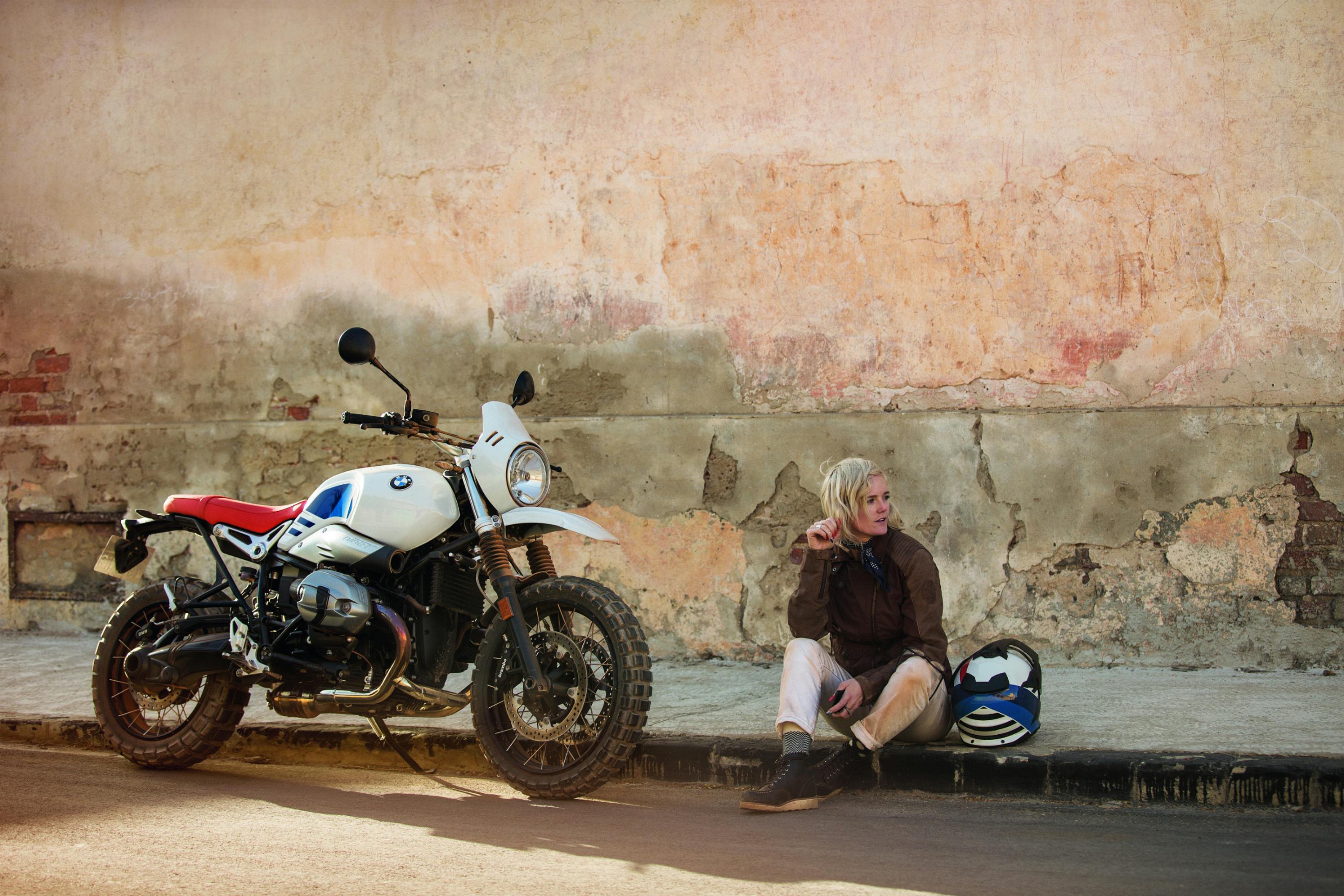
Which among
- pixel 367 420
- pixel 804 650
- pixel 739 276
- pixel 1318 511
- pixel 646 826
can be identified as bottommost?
pixel 646 826

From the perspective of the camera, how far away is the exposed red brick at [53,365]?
7582 mm

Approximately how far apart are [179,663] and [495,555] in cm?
137

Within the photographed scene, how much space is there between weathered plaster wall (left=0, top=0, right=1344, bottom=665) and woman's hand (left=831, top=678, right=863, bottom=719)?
233 centimetres

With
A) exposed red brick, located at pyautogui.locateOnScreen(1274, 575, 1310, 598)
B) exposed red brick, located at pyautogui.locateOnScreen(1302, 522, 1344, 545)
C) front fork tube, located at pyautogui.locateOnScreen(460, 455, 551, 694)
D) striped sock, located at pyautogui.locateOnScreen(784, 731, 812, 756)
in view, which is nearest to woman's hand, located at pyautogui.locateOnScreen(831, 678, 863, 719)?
striped sock, located at pyautogui.locateOnScreen(784, 731, 812, 756)

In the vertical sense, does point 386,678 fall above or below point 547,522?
below

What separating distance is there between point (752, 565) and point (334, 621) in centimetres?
272

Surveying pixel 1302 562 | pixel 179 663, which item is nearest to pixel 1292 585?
pixel 1302 562

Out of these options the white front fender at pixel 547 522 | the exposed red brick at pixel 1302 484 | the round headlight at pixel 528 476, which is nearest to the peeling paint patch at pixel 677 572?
the round headlight at pixel 528 476

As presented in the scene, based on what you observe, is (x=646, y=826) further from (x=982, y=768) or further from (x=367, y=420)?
(x=367, y=420)

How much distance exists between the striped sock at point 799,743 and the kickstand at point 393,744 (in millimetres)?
1495

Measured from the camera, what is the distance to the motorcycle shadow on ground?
3104 millimetres

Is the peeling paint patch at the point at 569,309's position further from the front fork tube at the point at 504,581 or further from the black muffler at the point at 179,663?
the black muffler at the point at 179,663

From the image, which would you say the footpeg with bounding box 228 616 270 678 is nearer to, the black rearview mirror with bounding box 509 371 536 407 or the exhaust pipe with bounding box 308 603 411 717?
the exhaust pipe with bounding box 308 603 411 717

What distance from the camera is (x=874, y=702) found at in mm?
3986
